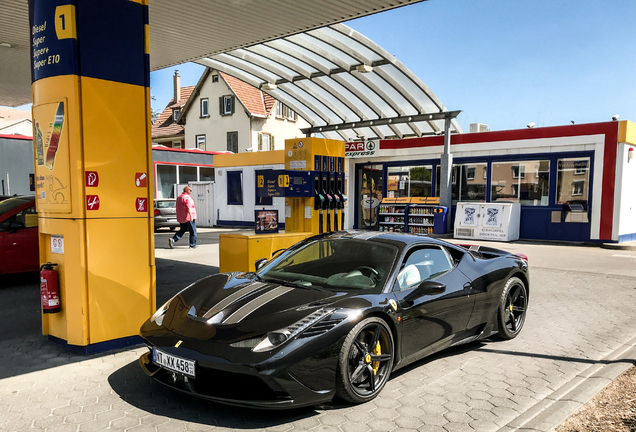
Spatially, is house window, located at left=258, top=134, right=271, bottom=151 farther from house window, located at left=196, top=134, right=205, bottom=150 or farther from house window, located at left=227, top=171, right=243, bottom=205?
house window, located at left=227, top=171, right=243, bottom=205

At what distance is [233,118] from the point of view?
115 ft

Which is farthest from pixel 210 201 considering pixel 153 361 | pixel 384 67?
pixel 153 361

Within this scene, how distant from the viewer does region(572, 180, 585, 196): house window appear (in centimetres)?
1589

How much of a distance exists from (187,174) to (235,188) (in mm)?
3973

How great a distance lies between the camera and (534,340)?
5316mm

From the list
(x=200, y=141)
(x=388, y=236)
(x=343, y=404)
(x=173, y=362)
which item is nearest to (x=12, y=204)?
(x=173, y=362)

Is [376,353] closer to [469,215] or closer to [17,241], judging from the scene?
[17,241]

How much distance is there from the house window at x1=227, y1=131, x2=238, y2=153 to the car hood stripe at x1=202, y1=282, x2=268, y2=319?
31.6 m

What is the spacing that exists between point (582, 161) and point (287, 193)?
12153 millimetres

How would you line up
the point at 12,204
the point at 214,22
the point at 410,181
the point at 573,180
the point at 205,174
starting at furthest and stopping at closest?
the point at 205,174
the point at 410,181
the point at 573,180
the point at 214,22
the point at 12,204

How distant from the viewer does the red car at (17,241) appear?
8070mm

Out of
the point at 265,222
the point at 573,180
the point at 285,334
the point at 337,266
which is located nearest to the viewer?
the point at 285,334

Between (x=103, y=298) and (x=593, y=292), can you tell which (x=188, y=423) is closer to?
(x=103, y=298)

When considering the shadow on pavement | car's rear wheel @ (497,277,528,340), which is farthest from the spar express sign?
the shadow on pavement
